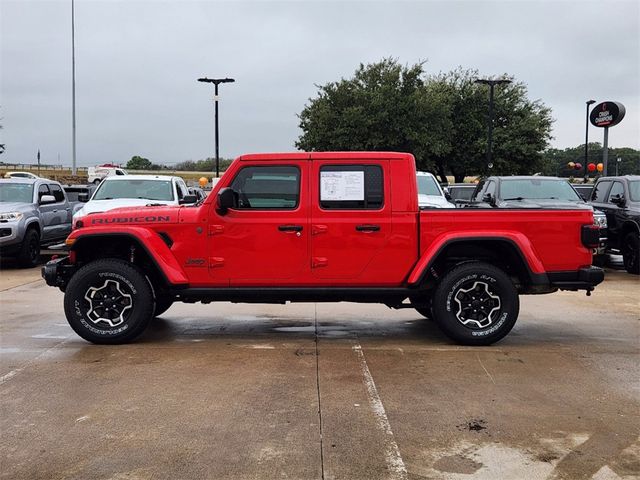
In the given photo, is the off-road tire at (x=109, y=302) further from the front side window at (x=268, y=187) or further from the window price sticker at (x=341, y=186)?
the window price sticker at (x=341, y=186)

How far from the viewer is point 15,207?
40.8ft

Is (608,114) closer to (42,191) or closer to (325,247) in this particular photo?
(42,191)

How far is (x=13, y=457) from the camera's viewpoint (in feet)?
11.8

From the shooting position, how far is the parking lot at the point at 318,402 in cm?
354

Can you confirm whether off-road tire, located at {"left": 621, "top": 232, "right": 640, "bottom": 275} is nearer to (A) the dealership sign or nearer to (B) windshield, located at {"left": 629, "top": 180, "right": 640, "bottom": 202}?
(B) windshield, located at {"left": 629, "top": 180, "right": 640, "bottom": 202}

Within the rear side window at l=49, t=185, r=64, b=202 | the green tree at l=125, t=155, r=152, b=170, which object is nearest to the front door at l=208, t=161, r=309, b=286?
the rear side window at l=49, t=185, r=64, b=202

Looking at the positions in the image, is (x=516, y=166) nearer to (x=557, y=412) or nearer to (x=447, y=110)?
(x=447, y=110)

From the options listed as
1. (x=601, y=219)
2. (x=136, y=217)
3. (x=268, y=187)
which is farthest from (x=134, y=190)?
(x=601, y=219)

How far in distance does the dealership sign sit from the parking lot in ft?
55.9

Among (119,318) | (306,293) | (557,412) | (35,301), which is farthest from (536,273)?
(35,301)

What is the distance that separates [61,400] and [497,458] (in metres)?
3.14

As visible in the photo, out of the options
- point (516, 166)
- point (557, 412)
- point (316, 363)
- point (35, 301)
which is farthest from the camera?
point (516, 166)

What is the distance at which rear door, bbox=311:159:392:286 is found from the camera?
5926 millimetres

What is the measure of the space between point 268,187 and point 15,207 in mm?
8577
